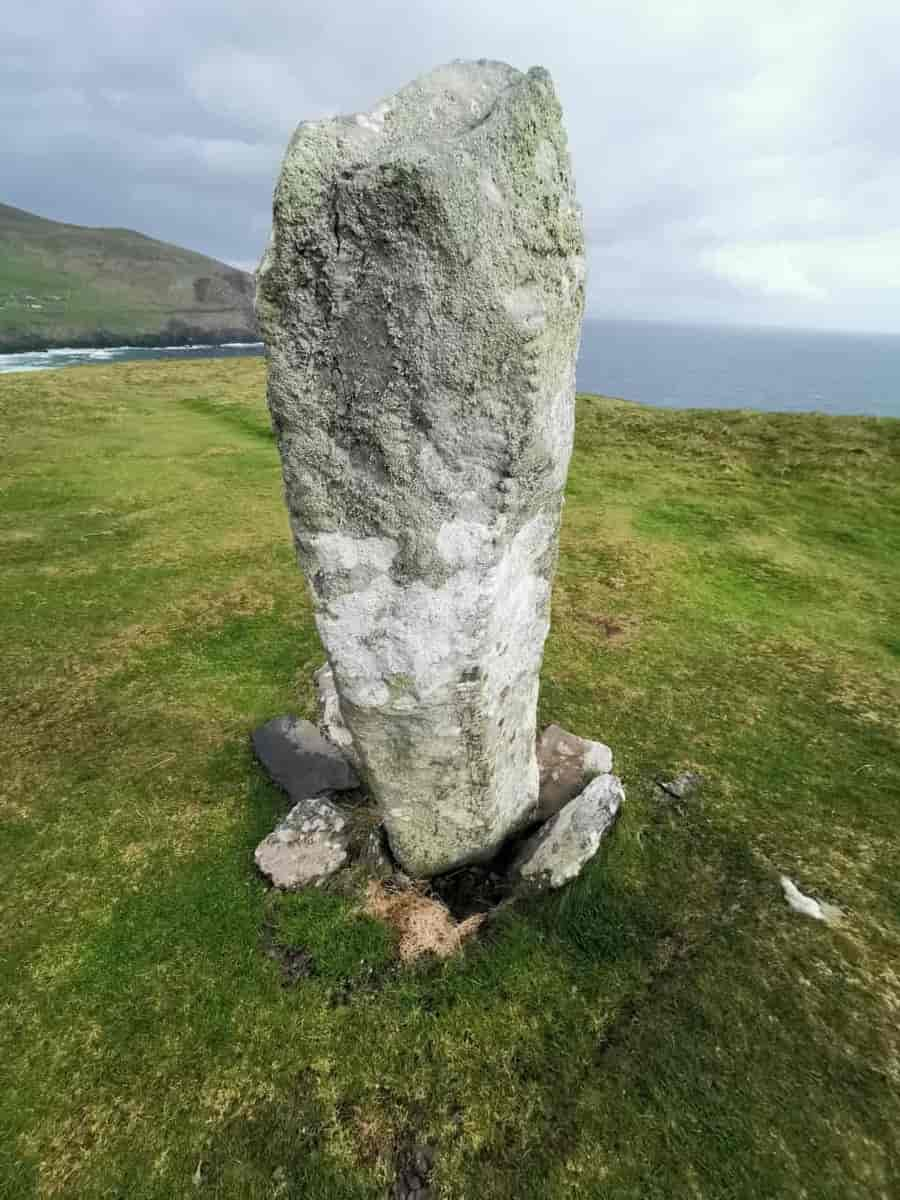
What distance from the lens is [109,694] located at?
8.68 meters

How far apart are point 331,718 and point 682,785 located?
4111 mm

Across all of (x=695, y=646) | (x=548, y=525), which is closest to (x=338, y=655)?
(x=548, y=525)

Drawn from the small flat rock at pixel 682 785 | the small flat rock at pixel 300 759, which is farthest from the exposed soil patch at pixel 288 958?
the small flat rock at pixel 682 785

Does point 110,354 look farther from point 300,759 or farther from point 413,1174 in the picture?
point 413,1174

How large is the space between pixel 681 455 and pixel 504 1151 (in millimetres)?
20089

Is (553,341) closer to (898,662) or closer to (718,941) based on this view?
(718,941)

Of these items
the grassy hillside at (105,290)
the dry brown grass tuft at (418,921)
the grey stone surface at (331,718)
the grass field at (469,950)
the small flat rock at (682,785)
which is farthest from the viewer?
the grassy hillside at (105,290)

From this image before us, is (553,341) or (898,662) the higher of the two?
(553,341)

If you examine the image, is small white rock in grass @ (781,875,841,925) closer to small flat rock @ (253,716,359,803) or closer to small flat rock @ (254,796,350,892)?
small flat rock @ (254,796,350,892)

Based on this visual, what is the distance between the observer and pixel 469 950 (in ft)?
17.3

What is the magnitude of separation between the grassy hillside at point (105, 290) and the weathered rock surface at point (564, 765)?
A: 443 feet

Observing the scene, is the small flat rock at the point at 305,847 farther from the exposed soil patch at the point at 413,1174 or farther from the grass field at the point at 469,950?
the exposed soil patch at the point at 413,1174

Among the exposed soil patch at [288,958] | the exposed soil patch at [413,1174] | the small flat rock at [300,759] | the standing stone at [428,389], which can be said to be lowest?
the exposed soil patch at [413,1174]

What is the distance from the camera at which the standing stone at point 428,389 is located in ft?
11.6
